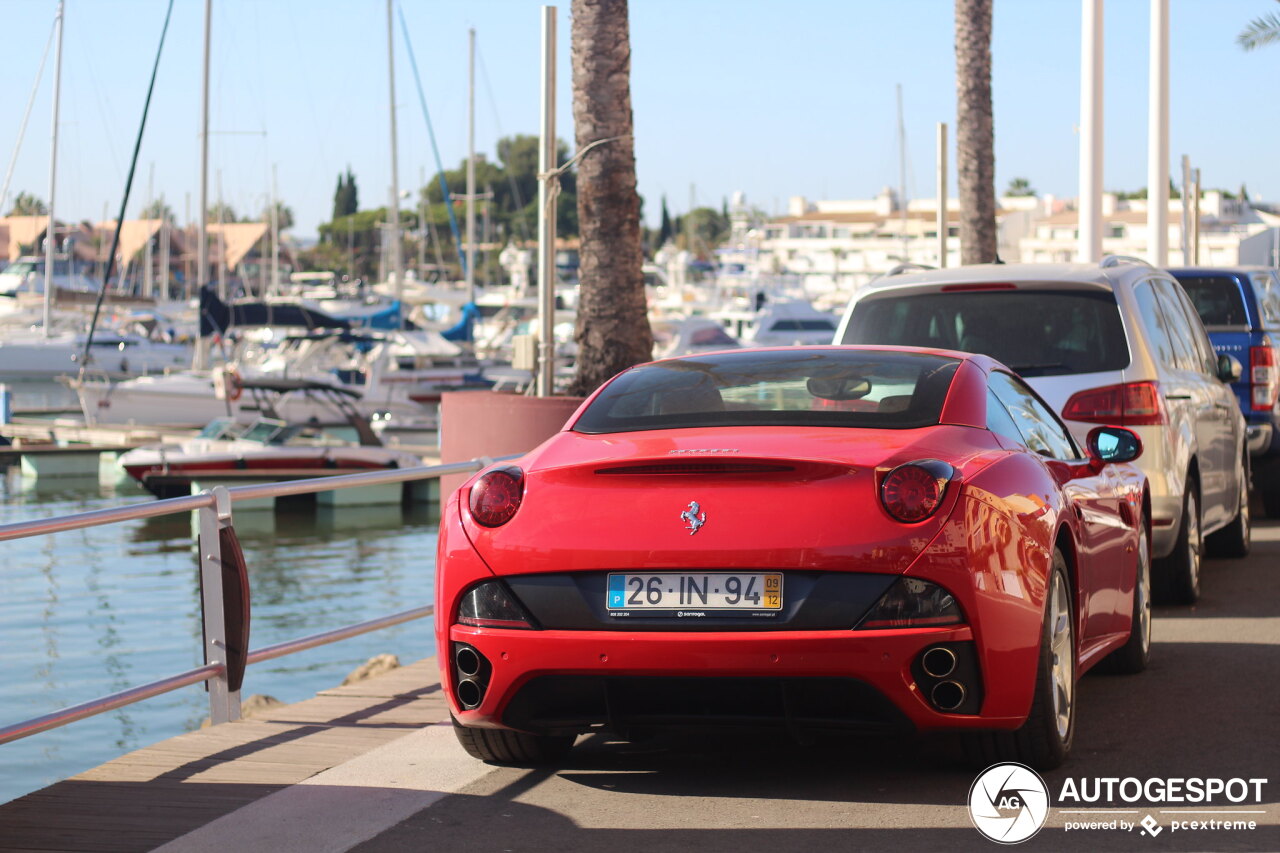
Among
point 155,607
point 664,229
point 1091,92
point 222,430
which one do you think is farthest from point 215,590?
point 664,229

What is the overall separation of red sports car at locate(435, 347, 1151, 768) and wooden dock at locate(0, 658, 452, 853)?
2.51ft

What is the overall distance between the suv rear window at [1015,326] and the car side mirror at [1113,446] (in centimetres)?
212

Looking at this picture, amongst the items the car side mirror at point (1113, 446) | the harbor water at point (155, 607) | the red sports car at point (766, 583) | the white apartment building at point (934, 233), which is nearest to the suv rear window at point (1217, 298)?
the harbor water at point (155, 607)

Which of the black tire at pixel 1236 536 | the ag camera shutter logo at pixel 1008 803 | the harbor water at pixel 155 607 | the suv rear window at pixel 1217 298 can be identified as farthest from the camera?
the suv rear window at pixel 1217 298

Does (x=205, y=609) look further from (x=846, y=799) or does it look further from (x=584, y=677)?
(x=846, y=799)

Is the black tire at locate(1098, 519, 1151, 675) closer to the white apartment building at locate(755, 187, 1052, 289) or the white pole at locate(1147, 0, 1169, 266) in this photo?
the white pole at locate(1147, 0, 1169, 266)

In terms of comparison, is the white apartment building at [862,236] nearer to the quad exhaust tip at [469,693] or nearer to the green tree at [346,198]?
the green tree at [346,198]

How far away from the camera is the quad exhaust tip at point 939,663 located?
203 inches

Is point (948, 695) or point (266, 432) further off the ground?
point (948, 695)

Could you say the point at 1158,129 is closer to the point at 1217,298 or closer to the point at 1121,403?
the point at 1217,298

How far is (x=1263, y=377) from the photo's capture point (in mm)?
14359

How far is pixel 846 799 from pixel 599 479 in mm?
1264

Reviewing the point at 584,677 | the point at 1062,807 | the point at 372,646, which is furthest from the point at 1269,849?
the point at 372,646

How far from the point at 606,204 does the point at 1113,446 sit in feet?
28.3
